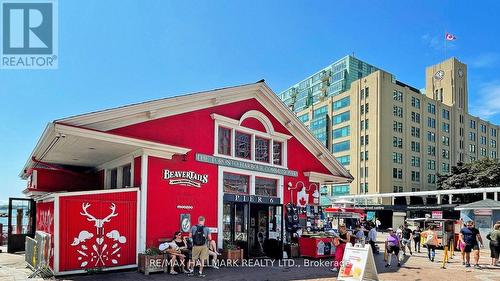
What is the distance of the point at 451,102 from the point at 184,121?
75372 mm

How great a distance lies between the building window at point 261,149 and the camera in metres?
17.5

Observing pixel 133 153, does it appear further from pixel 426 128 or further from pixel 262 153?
pixel 426 128

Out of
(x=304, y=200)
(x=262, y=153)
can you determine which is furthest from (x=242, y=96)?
(x=304, y=200)

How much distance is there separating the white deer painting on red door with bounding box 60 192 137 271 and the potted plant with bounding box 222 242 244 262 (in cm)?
304

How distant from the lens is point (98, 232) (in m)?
12.2

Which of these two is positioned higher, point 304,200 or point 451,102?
point 451,102

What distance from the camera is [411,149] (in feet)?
228

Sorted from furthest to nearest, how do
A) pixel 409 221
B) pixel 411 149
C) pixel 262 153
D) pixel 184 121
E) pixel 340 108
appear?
pixel 340 108
pixel 411 149
pixel 409 221
pixel 262 153
pixel 184 121

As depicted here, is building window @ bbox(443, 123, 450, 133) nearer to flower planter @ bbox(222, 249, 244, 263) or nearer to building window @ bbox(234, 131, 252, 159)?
building window @ bbox(234, 131, 252, 159)

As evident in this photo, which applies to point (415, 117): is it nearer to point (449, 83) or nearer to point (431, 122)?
point (431, 122)

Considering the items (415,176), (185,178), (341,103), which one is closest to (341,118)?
(341,103)

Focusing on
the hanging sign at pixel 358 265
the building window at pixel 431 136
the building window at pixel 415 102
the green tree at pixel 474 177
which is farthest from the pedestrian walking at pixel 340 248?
the building window at pixel 431 136

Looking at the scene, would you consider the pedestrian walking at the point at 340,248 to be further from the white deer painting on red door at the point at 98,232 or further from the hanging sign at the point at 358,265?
the white deer painting on red door at the point at 98,232

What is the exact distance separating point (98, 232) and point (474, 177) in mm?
56425
